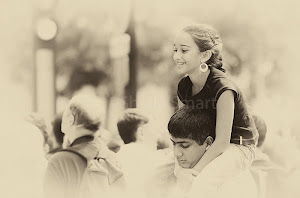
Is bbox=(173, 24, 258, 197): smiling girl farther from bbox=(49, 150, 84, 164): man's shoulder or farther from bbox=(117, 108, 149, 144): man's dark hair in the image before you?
bbox=(49, 150, 84, 164): man's shoulder

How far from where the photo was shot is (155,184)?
5.88 ft

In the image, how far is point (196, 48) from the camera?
1707 millimetres

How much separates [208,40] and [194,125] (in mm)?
317

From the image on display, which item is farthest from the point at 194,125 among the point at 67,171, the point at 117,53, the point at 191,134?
the point at 67,171

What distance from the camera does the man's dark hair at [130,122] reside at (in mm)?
1795

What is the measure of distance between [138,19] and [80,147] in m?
0.54

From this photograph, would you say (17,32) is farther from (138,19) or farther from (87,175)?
(87,175)

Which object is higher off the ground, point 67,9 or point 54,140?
point 67,9

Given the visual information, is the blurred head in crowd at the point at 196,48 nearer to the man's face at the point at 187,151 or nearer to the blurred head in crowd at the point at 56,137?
the man's face at the point at 187,151

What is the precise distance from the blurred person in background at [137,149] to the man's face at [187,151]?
8 centimetres

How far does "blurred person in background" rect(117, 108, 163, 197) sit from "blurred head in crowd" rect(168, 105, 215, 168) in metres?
0.09

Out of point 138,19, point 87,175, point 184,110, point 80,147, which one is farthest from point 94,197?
point 138,19

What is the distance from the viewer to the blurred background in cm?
178

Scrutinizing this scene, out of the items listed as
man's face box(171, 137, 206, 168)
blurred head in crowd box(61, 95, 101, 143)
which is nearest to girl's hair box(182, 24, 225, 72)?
man's face box(171, 137, 206, 168)
